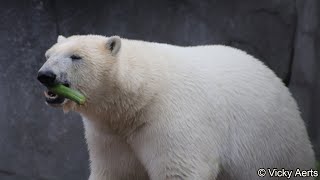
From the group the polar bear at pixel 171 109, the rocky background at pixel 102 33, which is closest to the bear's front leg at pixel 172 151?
the polar bear at pixel 171 109

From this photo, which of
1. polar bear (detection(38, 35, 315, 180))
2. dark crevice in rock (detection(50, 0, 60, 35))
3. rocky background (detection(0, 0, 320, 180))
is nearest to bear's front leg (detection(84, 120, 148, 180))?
polar bear (detection(38, 35, 315, 180))

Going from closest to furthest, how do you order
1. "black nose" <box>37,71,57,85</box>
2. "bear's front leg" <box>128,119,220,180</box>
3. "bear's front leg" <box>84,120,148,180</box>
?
"black nose" <box>37,71,57,85</box>, "bear's front leg" <box>128,119,220,180</box>, "bear's front leg" <box>84,120,148,180</box>

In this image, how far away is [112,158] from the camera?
5.32 meters

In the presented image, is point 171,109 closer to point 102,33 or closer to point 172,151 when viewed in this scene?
point 172,151

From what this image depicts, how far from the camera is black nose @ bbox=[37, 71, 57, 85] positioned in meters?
4.63

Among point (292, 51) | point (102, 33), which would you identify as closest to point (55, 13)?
point (102, 33)

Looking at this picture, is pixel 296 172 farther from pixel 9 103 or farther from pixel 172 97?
pixel 9 103

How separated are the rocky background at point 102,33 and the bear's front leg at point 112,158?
1.67 m

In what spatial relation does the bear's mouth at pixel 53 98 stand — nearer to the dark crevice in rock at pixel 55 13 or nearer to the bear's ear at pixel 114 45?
the bear's ear at pixel 114 45

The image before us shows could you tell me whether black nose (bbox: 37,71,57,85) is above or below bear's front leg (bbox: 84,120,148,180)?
above

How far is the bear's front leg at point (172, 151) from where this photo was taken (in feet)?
16.6

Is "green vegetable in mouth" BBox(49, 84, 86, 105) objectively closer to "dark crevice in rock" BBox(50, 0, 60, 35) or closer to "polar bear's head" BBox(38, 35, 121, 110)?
"polar bear's head" BBox(38, 35, 121, 110)

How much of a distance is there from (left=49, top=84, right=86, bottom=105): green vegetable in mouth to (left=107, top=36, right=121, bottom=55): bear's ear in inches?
13.6

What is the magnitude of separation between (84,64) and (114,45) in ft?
0.76
